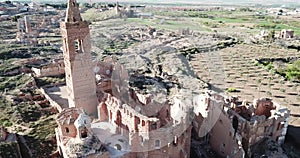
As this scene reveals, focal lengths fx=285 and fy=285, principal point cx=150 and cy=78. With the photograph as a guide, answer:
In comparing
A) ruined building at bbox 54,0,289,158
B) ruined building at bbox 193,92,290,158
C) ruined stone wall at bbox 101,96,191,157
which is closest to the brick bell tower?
ruined building at bbox 54,0,289,158

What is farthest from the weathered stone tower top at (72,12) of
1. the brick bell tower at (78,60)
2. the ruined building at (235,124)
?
the ruined building at (235,124)

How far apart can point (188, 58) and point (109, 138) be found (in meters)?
51.4

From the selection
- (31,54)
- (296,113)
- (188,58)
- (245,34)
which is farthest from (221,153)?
(245,34)

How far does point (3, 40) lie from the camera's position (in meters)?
84.2

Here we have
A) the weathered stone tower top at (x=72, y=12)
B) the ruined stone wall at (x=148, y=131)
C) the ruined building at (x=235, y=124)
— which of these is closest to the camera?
the ruined stone wall at (x=148, y=131)

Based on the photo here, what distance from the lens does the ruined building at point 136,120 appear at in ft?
65.5

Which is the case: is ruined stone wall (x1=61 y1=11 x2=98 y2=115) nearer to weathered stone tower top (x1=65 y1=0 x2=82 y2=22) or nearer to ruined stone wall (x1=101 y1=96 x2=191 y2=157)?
weathered stone tower top (x1=65 y1=0 x2=82 y2=22)

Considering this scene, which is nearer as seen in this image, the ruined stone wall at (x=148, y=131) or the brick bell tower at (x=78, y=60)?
the ruined stone wall at (x=148, y=131)

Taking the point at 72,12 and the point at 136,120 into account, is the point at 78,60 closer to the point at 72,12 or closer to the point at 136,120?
the point at 72,12

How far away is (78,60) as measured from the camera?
2519cm

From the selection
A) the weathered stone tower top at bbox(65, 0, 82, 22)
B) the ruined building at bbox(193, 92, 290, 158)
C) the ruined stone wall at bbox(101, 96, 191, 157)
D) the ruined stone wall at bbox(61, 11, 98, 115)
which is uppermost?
the weathered stone tower top at bbox(65, 0, 82, 22)

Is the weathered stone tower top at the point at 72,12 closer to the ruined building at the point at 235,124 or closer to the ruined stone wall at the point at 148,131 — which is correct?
the ruined stone wall at the point at 148,131

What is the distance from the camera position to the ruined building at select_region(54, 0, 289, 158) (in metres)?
20.0

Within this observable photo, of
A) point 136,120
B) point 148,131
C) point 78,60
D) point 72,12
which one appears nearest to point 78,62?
point 78,60
